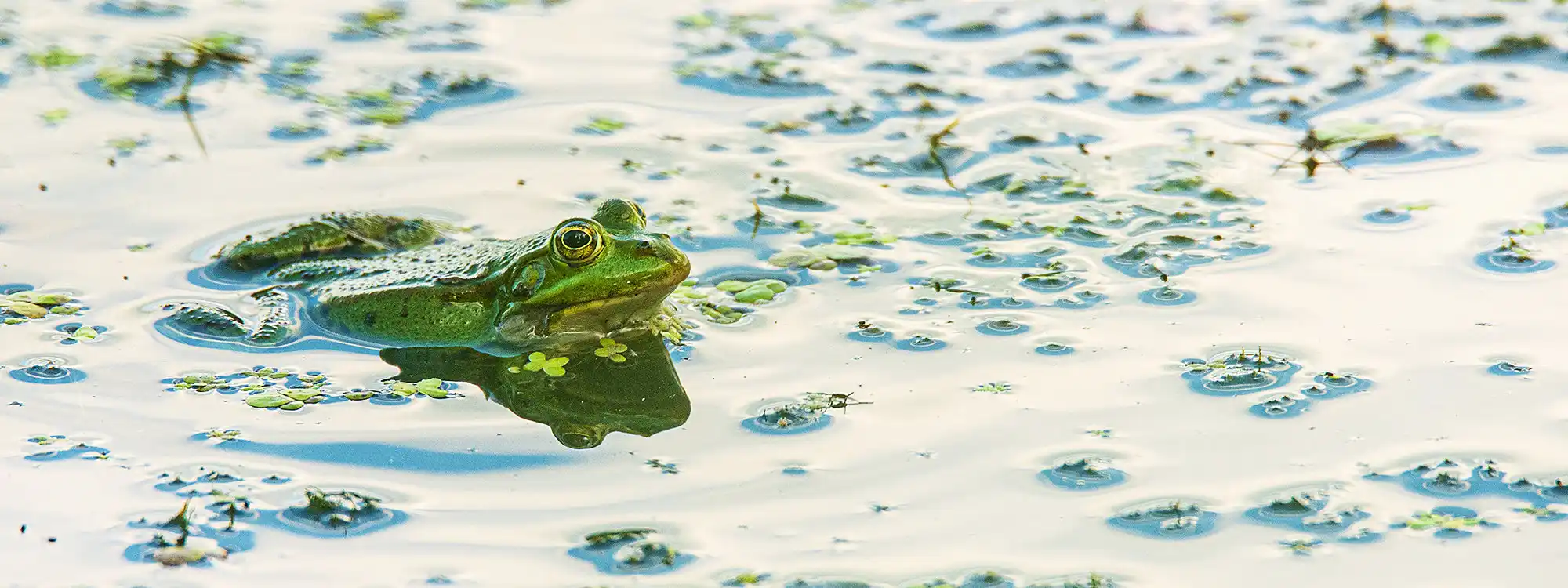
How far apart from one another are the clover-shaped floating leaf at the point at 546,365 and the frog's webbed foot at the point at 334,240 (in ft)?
3.96

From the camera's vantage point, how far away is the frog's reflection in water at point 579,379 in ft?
14.9

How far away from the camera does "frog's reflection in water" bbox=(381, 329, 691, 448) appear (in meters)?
4.55

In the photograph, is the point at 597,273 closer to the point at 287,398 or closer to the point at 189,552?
the point at 287,398

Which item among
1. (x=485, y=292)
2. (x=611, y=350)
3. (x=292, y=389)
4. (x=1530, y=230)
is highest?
(x=1530, y=230)

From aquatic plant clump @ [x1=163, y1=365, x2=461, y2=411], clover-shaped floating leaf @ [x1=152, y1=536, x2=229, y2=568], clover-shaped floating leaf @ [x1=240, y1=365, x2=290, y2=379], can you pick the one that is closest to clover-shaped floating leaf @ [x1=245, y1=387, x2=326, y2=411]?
aquatic plant clump @ [x1=163, y1=365, x2=461, y2=411]

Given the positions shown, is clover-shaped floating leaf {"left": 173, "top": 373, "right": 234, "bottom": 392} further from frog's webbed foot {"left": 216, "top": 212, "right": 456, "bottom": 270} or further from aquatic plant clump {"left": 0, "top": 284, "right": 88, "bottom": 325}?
frog's webbed foot {"left": 216, "top": 212, "right": 456, "bottom": 270}

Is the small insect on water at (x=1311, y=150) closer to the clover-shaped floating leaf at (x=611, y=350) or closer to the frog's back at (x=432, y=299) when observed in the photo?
the clover-shaped floating leaf at (x=611, y=350)

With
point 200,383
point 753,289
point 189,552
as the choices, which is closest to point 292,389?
point 200,383

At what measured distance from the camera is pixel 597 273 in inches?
192

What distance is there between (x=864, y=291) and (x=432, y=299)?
1590 millimetres

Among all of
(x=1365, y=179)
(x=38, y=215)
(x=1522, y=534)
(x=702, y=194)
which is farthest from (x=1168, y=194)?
(x=38, y=215)

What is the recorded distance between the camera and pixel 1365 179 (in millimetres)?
6387

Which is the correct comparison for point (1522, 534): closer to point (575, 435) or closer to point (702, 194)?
point (575, 435)

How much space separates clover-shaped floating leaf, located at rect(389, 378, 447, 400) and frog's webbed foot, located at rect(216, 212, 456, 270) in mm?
1239
